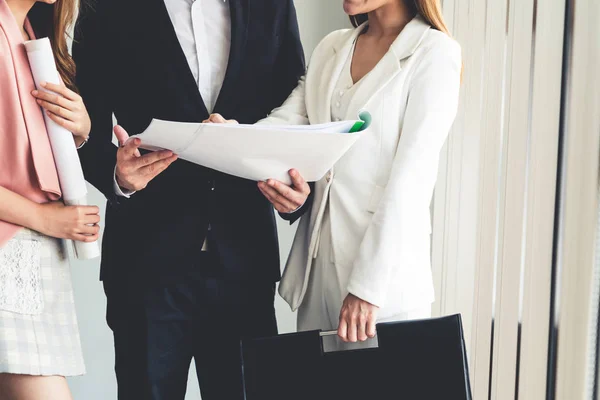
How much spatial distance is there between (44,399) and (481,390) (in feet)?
4.01

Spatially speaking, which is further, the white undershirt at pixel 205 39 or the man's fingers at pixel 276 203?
the white undershirt at pixel 205 39

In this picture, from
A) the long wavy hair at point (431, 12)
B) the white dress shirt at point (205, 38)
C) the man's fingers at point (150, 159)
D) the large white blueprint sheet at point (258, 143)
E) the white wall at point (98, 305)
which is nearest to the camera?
the large white blueprint sheet at point (258, 143)

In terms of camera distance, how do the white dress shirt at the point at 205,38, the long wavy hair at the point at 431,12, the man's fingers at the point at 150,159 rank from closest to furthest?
the man's fingers at the point at 150,159 → the long wavy hair at the point at 431,12 → the white dress shirt at the point at 205,38

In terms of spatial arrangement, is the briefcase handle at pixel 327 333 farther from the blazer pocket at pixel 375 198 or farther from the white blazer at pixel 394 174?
the blazer pocket at pixel 375 198

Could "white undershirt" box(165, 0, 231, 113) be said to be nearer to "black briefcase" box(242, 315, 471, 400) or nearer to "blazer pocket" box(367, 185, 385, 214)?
"blazer pocket" box(367, 185, 385, 214)

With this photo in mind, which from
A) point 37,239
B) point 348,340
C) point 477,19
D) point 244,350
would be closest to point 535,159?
point 477,19

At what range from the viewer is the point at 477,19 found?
1.86 m

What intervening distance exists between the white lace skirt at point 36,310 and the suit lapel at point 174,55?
41 cm

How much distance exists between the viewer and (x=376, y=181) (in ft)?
4.33

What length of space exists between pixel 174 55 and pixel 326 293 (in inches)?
22.6

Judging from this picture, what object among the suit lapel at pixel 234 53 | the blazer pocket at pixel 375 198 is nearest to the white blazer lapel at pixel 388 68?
the blazer pocket at pixel 375 198

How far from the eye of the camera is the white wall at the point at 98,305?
8.09 feet

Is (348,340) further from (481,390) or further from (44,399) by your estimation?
(481,390)

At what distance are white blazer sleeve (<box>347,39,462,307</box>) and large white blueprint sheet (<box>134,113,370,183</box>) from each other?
14 cm
